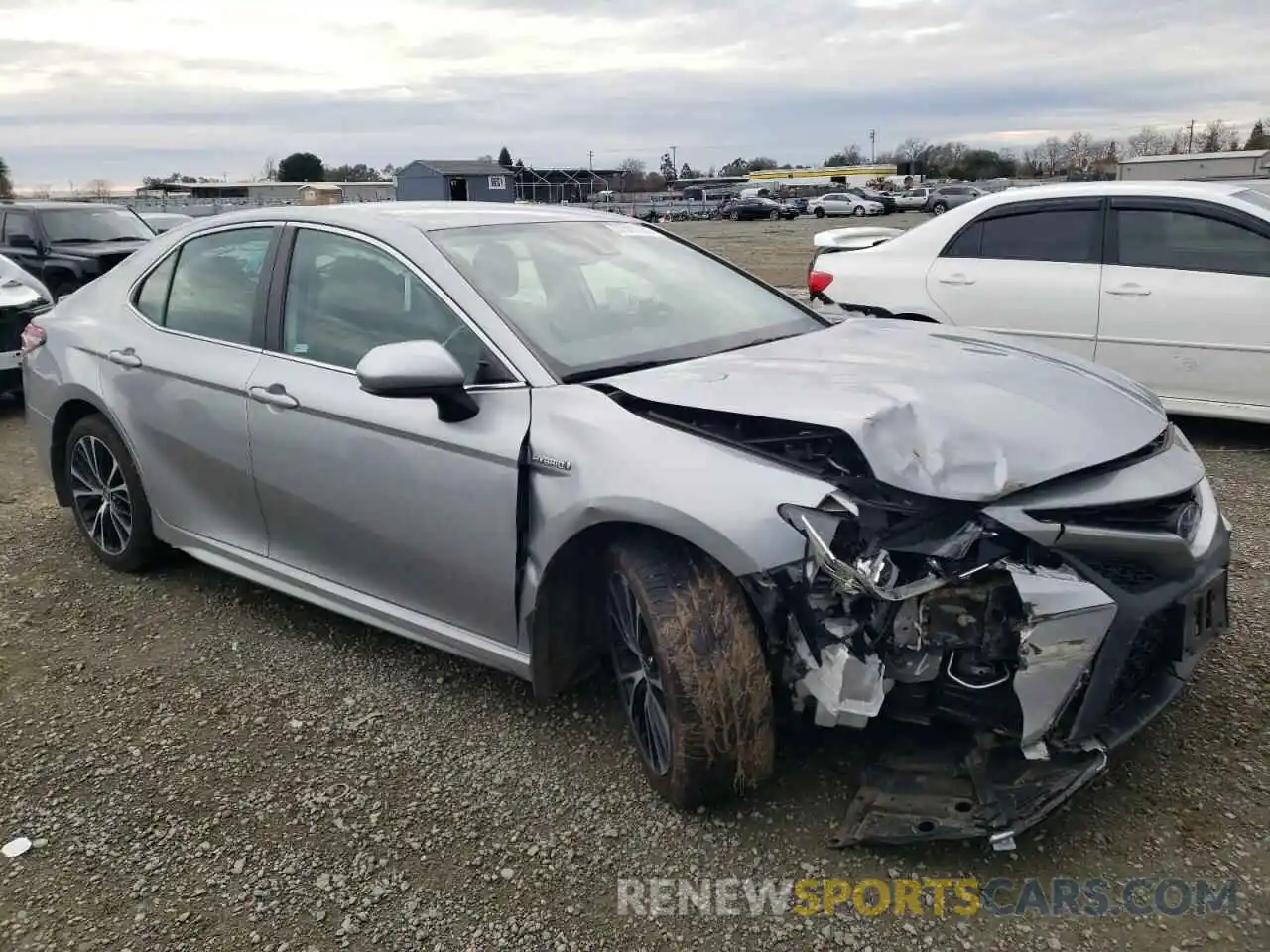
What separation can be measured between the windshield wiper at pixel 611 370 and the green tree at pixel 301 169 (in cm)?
8353

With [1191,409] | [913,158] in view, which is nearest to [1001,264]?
[1191,409]

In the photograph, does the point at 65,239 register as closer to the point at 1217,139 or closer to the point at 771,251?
the point at 771,251

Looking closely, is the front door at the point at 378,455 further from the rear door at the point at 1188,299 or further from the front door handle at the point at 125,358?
the rear door at the point at 1188,299

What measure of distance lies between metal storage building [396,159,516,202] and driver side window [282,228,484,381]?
5301 cm

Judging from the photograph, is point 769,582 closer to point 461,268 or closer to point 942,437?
point 942,437

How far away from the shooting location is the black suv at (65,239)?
11.7 meters

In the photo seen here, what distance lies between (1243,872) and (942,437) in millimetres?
1255

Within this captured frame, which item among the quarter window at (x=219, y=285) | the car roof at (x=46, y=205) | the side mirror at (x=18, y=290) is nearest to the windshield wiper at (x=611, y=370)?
the quarter window at (x=219, y=285)

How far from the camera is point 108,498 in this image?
443cm

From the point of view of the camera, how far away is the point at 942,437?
2449 mm

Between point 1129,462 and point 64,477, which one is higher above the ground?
point 1129,462

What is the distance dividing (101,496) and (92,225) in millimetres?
9629

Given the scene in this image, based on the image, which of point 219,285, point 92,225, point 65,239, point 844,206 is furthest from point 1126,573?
point 844,206

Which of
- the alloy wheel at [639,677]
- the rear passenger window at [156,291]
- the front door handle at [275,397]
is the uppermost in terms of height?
the rear passenger window at [156,291]
